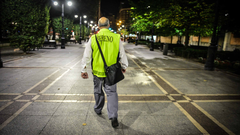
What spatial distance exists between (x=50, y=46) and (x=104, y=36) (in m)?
19.4

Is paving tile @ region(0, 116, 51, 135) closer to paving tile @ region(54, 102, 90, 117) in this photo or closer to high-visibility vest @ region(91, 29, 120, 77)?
paving tile @ region(54, 102, 90, 117)

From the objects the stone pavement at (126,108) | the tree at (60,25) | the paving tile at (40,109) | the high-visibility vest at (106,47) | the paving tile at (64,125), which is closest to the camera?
the high-visibility vest at (106,47)

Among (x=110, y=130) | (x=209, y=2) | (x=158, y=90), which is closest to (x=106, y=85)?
(x=110, y=130)

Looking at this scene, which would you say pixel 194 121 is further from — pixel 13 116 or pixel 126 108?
pixel 13 116

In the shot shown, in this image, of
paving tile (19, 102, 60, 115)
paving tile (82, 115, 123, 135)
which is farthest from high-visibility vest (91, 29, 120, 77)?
paving tile (19, 102, 60, 115)

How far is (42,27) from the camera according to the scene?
14.4 metres

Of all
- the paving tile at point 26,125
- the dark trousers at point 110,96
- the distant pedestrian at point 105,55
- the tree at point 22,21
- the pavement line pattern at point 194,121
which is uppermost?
the tree at point 22,21

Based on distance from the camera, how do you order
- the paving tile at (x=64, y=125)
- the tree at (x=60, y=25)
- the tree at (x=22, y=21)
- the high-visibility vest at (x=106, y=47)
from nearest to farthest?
the high-visibility vest at (x=106, y=47) → the paving tile at (x=64, y=125) → the tree at (x=22, y=21) → the tree at (x=60, y=25)

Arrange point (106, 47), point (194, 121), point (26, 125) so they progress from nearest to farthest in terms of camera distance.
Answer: point (106, 47) < point (26, 125) < point (194, 121)

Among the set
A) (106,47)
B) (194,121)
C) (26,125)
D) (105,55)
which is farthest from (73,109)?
(194,121)

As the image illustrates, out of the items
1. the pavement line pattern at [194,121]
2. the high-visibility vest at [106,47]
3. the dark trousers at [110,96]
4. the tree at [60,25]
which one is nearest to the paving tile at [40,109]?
the dark trousers at [110,96]

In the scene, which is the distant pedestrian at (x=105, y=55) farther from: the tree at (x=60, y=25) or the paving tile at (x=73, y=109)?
the tree at (x=60, y=25)

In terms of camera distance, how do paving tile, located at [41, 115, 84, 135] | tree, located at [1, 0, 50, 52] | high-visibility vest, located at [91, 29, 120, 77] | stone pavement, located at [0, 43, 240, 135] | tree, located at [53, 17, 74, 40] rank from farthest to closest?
tree, located at [53, 17, 74, 40], tree, located at [1, 0, 50, 52], stone pavement, located at [0, 43, 240, 135], paving tile, located at [41, 115, 84, 135], high-visibility vest, located at [91, 29, 120, 77]

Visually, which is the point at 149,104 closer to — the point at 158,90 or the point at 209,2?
the point at 158,90
